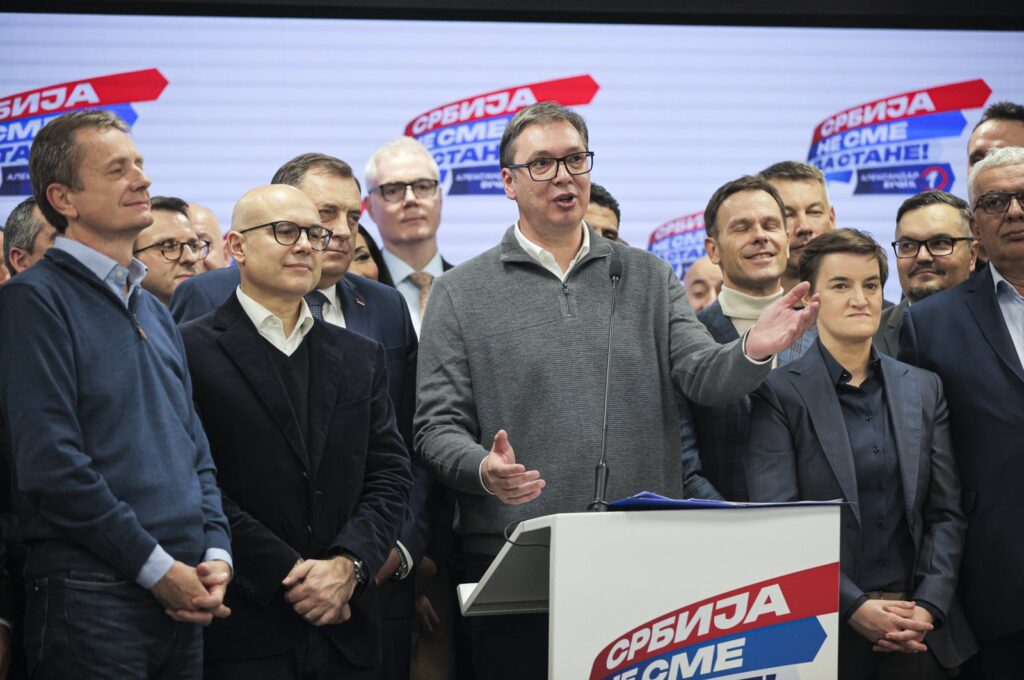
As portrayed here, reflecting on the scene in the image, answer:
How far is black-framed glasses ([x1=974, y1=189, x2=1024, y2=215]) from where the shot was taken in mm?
3133

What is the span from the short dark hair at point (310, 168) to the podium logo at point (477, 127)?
168cm

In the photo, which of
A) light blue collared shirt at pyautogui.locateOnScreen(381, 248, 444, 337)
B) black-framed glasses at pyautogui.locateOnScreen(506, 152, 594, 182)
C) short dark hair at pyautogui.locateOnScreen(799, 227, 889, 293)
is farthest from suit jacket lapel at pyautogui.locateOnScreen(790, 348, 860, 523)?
light blue collared shirt at pyautogui.locateOnScreen(381, 248, 444, 337)

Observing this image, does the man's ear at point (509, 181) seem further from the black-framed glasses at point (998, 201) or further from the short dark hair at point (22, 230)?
the short dark hair at point (22, 230)

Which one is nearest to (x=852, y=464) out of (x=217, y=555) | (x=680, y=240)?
(x=217, y=555)

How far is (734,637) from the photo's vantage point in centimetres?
217

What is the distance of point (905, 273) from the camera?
13.0 feet

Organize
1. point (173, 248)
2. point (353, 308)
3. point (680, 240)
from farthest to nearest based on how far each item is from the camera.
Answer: point (680, 240), point (173, 248), point (353, 308)

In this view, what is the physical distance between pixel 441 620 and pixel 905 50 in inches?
144

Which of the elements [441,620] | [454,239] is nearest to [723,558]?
[441,620]

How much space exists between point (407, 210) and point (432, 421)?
1.37 meters

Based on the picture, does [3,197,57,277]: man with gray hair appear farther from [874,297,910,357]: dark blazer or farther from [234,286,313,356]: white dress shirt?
[874,297,910,357]: dark blazer

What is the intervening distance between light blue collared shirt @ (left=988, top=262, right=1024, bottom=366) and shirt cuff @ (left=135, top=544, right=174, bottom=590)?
2258mm

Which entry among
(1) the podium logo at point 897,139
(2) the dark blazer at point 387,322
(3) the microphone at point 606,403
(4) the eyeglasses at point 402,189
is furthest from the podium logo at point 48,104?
(1) the podium logo at point 897,139

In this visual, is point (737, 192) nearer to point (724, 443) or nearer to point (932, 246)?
point (932, 246)
